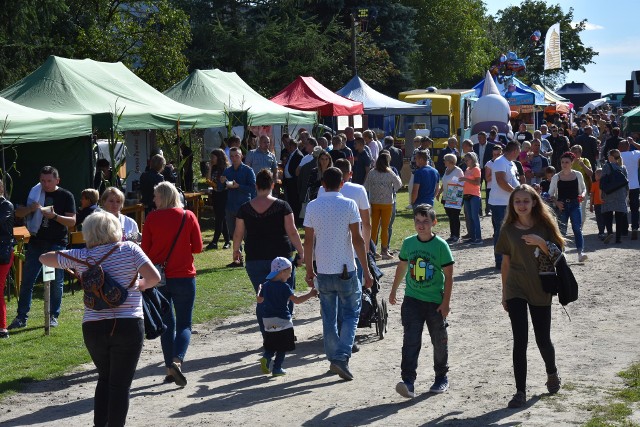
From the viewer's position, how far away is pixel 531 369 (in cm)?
901

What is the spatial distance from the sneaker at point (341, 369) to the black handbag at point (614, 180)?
Result: 33.4ft

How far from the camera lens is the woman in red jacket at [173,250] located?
8484 mm

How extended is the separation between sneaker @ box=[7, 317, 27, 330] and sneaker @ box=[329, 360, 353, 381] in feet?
13.4

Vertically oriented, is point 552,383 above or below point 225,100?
below

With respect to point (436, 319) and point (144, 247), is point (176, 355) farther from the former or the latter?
point (436, 319)

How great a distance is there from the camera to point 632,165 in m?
19.0

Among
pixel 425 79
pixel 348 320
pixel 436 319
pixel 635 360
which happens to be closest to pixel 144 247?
pixel 348 320

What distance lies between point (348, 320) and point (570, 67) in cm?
10665

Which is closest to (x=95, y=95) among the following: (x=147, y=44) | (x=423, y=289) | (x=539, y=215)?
(x=423, y=289)

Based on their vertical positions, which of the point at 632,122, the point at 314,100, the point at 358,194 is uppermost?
the point at 314,100

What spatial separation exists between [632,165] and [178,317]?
12419mm

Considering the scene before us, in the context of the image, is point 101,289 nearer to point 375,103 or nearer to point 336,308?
point 336,308

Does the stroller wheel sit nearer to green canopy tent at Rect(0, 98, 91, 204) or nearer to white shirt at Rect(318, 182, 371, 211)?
white shirt at Rect(318, 182, 371, 211)

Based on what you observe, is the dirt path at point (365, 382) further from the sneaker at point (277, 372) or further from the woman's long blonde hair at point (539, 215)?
the woman's long blonde hair at point (539, 215)
